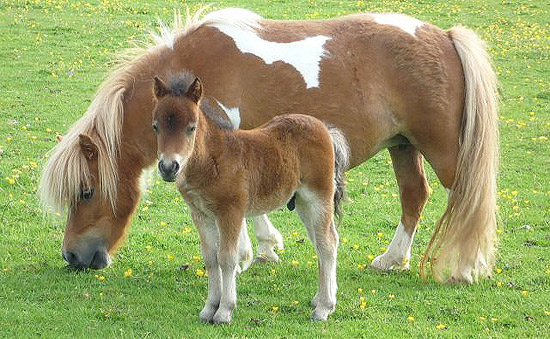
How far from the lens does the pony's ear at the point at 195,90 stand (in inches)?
222

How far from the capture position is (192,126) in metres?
5.57

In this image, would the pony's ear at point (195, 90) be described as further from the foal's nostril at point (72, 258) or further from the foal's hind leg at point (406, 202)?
the foal's hind leg at point (406, 202)

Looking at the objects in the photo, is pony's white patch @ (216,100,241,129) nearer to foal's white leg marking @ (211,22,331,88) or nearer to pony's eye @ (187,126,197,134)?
foal's white leg marking @ (211,22,331,88)

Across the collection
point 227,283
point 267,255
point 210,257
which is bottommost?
point 267,255

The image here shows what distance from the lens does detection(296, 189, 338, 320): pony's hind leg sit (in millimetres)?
6438

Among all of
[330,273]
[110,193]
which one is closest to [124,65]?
[110,193]

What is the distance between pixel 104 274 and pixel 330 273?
2.20 m

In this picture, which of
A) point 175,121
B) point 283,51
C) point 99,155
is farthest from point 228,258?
point 283,51

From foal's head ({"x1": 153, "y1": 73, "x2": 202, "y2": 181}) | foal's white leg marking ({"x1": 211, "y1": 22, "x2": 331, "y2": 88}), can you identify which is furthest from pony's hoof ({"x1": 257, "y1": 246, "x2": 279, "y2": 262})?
foal's head ({"x1": 153, "y1": 73, "x2": 202, "y2": 181})

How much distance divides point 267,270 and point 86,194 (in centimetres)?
186

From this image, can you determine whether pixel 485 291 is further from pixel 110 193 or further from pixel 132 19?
pixel 132 19

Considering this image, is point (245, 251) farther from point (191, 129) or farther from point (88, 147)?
point (191, 129)

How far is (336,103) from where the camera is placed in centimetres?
762

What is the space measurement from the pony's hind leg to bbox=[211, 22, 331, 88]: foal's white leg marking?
148cm
